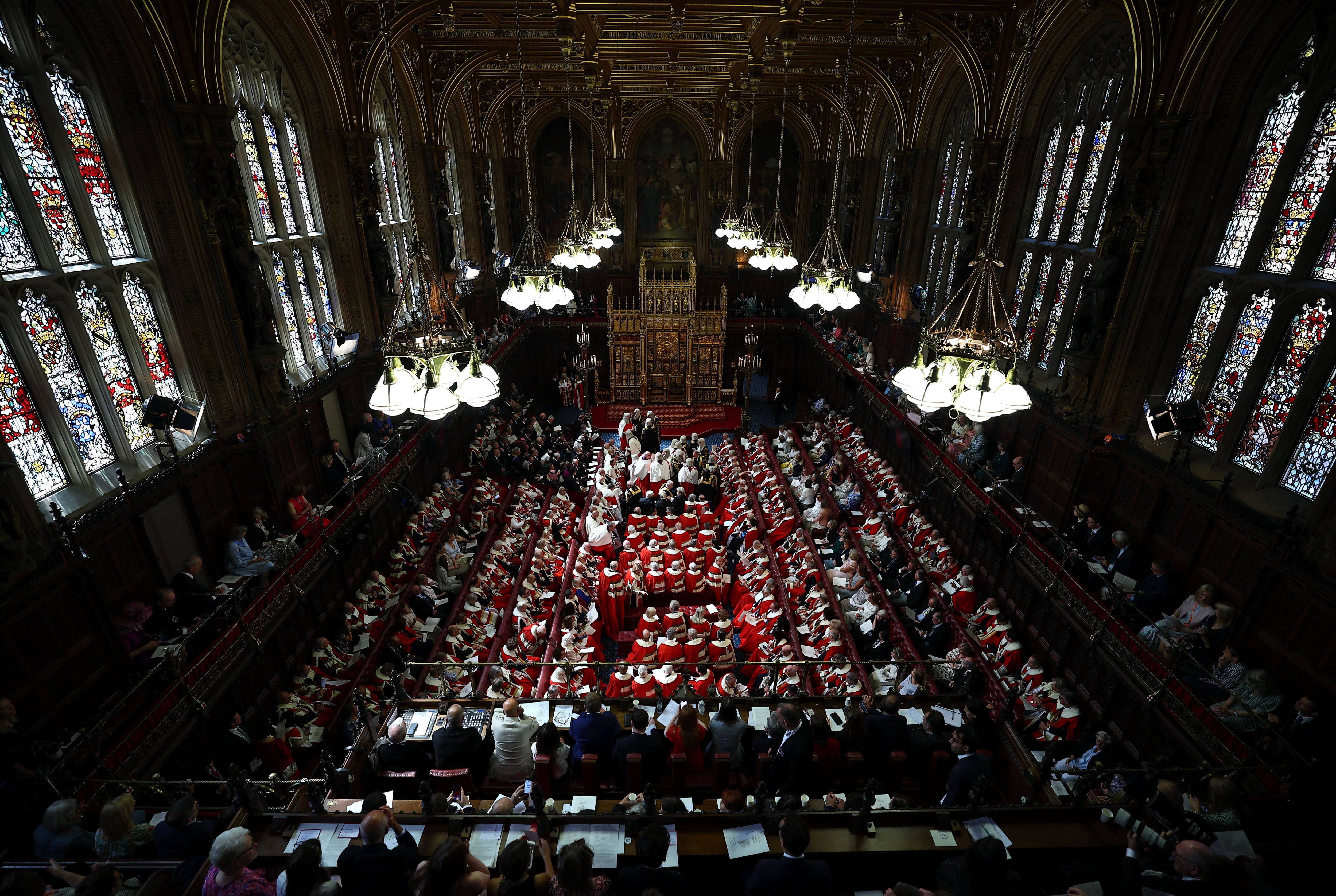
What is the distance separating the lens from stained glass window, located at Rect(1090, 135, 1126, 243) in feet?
29.9

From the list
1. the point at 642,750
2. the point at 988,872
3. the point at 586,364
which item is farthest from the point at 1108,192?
the point at 586,364

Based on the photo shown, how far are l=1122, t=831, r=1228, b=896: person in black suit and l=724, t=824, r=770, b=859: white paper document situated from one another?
239 centimetres

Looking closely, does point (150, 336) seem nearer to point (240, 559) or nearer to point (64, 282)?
point (64, 282)

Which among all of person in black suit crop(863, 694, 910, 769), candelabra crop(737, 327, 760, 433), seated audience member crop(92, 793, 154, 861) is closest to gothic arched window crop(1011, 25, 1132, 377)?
person in black suit crop(863, 694, 910, 769)

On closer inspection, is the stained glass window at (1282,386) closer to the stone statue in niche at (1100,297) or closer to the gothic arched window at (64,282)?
the stone statue in niche at (1100,297)

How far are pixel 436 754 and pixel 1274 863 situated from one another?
265 inches

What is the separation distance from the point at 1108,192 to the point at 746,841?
11.5 meters

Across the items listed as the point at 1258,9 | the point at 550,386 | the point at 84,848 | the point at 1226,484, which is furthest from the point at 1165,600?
the point at 550,386

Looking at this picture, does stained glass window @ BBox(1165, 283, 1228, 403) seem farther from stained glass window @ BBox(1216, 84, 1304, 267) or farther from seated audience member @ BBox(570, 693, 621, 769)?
seated audience member @ BBox(570, 693, 621, 769)

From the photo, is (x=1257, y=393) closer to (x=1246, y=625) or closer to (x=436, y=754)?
(x=1246, y=625)

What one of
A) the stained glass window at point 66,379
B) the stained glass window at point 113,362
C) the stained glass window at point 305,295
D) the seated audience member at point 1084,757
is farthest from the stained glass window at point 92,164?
the seated audience member at point 1084,757

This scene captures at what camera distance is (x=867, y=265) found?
18.2 meters

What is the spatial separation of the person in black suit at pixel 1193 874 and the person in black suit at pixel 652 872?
2973 millimetres

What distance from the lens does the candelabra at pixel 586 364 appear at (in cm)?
2247
